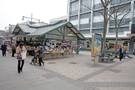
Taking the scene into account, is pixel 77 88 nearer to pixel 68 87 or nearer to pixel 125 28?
pixel 68 87

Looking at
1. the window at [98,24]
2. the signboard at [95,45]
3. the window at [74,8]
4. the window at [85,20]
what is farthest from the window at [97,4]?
the signboard at [95,45]

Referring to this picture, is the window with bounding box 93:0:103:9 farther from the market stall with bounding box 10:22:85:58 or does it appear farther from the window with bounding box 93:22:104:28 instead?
the market stall with bounding box 10:22:85:58

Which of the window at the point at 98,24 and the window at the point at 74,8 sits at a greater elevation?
the window at the point at 74,8

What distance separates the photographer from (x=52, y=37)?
11.4 m

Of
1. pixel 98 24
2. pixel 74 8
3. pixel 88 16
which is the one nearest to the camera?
pixel 98 24

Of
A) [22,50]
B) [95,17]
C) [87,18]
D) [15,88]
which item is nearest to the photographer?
[15,88]

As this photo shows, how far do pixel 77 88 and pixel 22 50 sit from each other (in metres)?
3.45

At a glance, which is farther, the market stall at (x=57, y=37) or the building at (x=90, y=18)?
the building at (x=90, y=18)

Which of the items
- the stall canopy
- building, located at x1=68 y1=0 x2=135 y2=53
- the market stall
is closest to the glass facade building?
building, located at x1=68 y1=0 x2=135 y2=53

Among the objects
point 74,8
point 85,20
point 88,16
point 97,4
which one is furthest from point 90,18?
point 74,8

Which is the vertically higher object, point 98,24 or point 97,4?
point 97,4

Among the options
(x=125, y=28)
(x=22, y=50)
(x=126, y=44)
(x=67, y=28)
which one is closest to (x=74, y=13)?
(x=125, y=28)

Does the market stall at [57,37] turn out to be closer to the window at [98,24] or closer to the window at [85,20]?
the window at [98,24]

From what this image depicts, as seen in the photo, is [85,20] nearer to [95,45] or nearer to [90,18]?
[90,18]
